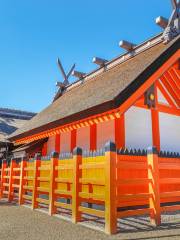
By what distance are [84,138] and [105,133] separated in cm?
144

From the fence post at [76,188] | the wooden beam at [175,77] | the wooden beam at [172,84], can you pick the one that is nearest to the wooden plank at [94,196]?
the fence post at [76,188]

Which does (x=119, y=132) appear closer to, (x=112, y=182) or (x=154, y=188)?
(x=154, y=188)

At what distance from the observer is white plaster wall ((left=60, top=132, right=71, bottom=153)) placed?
1083 cm

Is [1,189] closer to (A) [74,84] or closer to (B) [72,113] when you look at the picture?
(B) [72,113]

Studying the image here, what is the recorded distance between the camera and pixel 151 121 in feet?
29.2

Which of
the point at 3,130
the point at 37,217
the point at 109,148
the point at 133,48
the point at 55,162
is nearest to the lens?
the point at 109,148

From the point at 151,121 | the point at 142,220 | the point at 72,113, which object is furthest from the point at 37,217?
the point at 151,121

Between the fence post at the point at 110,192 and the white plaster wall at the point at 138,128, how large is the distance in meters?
3.48

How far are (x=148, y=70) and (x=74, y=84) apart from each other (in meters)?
7.40

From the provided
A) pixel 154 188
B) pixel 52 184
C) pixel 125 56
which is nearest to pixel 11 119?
pixel 125 56

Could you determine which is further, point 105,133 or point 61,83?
point 61,83

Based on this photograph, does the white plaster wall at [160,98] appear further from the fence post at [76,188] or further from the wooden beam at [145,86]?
the fence post at [76,188]

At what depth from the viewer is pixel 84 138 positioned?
995cm

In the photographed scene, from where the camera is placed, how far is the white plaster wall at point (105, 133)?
27.7 ft
